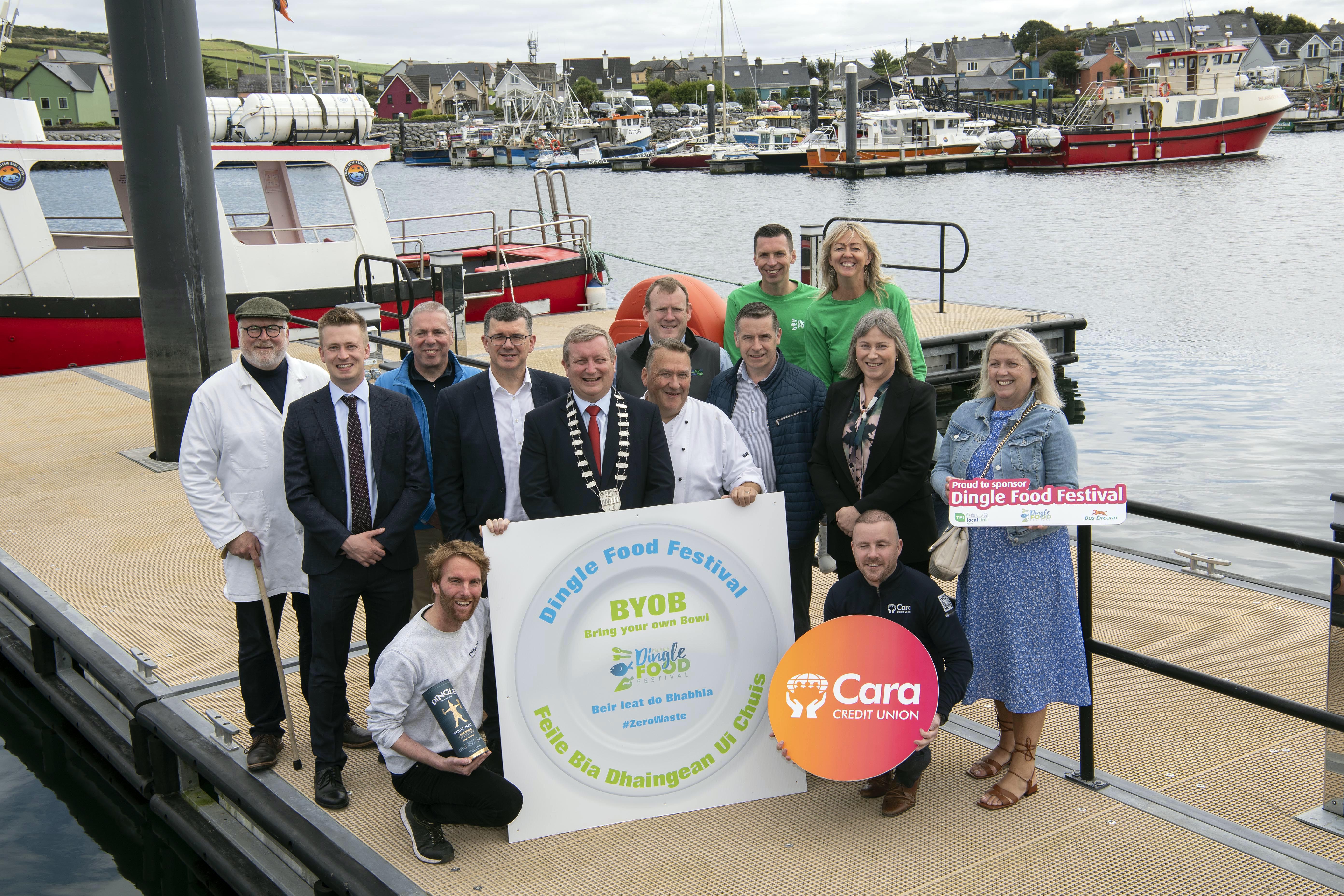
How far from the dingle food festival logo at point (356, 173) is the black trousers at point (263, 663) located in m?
10.8

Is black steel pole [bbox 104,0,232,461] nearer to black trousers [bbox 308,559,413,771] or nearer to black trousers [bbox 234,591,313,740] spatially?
black trousers [bbox 234,591,313,740]

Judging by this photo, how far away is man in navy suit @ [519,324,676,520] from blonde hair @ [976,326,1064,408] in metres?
1.08

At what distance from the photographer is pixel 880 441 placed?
3.87 metres

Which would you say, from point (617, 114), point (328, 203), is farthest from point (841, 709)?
point (617, 114)

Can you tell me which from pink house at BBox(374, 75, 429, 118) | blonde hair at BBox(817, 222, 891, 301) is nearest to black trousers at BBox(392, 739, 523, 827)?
blonde hair at BBox(817, 222, 891, 301)

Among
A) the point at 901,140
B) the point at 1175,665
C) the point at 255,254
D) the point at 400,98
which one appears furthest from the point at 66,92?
the point at 1175,665

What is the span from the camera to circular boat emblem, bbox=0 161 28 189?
1165 cm

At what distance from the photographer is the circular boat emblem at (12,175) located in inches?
459

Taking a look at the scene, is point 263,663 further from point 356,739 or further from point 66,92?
point 66,92

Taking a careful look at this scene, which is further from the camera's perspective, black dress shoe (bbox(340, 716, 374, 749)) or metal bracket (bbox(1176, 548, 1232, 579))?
metal bracket (bbox(1176, 548, 1232, 579))

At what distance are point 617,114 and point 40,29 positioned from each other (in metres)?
103

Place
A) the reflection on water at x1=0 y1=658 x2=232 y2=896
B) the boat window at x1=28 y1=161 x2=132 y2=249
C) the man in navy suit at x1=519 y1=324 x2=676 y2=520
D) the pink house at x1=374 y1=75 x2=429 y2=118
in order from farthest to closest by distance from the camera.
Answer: the pink house at x1=374 y1=75 x2=429 y2=118 → the boat window at x1=28 y1=161 x2=132 y2=249 → the reflection on water at x1=0 y1=658 x2=232 y2=896 → the man in navy suit at x1=519 y1=324 x2=676 y2=520

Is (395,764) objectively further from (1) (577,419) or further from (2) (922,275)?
(2) (922,275)

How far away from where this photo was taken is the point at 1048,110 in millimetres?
88250
